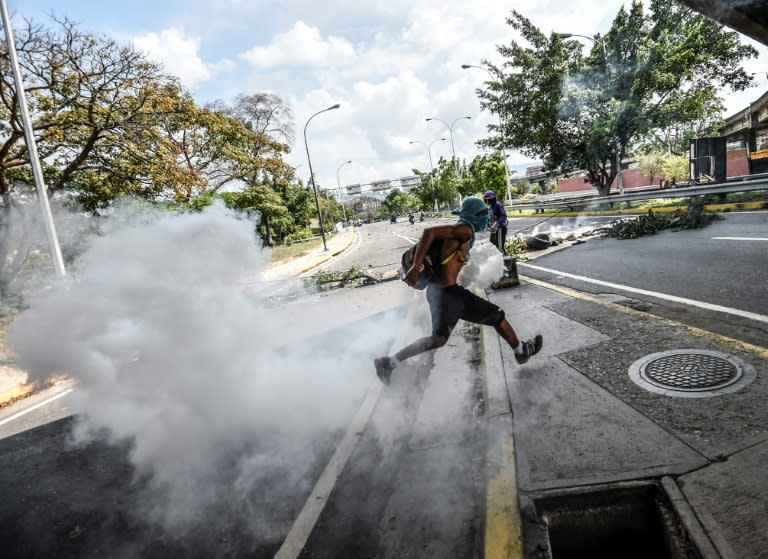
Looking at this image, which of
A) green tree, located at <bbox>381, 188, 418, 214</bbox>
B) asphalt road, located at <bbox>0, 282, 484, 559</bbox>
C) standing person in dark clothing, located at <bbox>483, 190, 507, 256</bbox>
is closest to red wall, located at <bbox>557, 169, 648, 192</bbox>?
standing person in dark clothing, located at <bbox>483, 190, 507, 256</bbox>

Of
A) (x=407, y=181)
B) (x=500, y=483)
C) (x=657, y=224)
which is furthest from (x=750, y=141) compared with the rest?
(x=407, y=181)

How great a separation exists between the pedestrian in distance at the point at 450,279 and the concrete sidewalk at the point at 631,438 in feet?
1.75

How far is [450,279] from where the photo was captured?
3.49 m

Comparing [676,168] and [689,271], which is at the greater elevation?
[676,168]

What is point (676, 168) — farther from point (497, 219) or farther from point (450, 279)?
point (450, 279)

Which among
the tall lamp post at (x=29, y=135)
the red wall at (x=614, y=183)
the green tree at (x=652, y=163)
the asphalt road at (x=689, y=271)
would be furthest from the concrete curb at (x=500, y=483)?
the red wall at (x=614, y=183)

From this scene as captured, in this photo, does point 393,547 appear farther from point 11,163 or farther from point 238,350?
point 11,163

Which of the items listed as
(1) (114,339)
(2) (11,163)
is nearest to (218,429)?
(1) (114,339)

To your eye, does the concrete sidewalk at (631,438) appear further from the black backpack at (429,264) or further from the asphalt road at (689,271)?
the black backpack at (429,264)

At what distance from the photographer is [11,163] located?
35.7ft

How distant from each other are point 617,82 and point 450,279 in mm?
20220

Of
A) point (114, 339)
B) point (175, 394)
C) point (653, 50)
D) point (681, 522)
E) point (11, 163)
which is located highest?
point (653, 50)

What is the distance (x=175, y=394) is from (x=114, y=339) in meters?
0.66

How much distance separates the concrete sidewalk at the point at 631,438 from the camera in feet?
6.18
